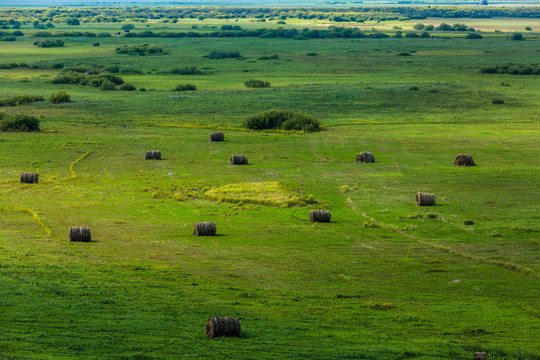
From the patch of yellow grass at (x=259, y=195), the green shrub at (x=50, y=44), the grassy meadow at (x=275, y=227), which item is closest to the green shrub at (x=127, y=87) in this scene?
the grassy meadow at (x=275, y=227)

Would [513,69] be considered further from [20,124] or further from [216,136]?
[20,124]

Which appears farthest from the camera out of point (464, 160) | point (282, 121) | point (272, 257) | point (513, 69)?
point (513, 69)

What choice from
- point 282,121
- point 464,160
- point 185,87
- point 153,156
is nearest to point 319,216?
point 464,160

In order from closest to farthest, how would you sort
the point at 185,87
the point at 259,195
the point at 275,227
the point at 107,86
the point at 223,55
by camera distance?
the point at 275,227 → the point at 259,195 → the point at 107,86 → the point at 185,87 → the point at 223,55

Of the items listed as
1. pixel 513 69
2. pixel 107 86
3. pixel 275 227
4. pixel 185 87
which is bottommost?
pixel 513 69

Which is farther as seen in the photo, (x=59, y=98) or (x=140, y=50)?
(x=140, y=50)

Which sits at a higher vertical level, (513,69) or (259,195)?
(259,195)

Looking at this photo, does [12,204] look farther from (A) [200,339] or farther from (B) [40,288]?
(A) [200,339]

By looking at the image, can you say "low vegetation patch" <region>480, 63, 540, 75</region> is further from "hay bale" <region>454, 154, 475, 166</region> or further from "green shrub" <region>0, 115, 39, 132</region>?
"green shrub" <region>0, 115, 39, 132</region>
